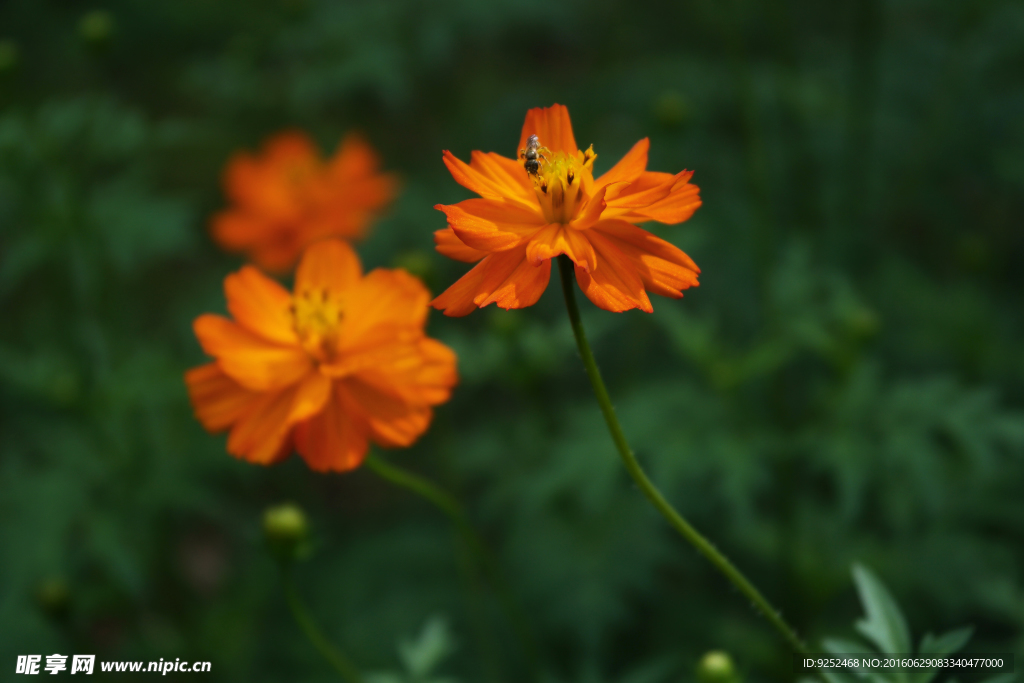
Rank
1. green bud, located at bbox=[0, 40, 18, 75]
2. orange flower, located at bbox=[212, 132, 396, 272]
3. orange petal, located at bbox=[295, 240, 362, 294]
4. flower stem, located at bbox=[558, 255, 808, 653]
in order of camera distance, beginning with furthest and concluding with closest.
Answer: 1. orange flower, located at bbox=[212, 132, 396, 272]
2. green bud, located at bbox=[0, 40, 18, 75]
3. orange petal, located at bbox=[295, 240, 362, 294]
4. flower stem, located at bbox=[558, 255, 808, 653]

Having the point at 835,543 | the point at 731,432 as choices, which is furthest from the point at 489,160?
the point at 835,543

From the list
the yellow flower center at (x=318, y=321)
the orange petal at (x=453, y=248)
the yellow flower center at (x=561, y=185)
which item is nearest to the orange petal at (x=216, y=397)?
the yellow flower center at (x=318, y=321)

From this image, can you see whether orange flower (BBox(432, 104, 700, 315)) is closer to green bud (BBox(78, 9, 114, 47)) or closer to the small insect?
the small insect

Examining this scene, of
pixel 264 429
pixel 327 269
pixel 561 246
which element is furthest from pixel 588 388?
pixel 561 246

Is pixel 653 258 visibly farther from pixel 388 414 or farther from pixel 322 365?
pixel 322 365

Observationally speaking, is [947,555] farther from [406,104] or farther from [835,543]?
[406,104]

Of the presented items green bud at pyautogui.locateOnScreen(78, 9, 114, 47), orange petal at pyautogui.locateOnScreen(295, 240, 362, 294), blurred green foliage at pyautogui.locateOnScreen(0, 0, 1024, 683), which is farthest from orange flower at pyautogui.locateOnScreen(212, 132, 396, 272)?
orange petal at pyautogui.locateOnScreen(295, 240, 362, 294)
